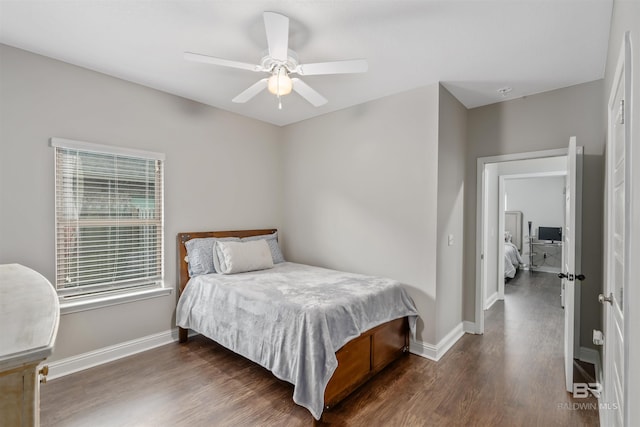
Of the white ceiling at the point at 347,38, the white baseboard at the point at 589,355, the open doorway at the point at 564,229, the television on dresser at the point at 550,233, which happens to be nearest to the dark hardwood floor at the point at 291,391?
the white baseboard at the point at 589,355

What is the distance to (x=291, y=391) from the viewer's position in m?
2.35

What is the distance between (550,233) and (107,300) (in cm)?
915

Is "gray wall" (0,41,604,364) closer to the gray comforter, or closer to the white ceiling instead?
the white ceiling

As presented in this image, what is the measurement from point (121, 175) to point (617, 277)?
12.4 feet

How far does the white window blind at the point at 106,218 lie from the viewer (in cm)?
259

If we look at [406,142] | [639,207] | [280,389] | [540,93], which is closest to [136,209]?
[280,389]

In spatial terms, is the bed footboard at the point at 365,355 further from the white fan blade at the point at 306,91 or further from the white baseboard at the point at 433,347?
the white fan blade at the point at 306,91

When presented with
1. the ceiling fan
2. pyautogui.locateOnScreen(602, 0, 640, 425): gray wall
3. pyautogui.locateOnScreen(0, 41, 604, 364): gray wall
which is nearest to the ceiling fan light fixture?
the ceiling fan

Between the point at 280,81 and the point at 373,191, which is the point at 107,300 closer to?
the point at 280,81

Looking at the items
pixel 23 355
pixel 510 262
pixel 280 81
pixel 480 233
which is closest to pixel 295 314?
pixel 23 355

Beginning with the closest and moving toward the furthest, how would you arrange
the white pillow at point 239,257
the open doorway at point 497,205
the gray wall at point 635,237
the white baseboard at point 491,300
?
the gray wall at point 635,237, the white pillow at point 239,257, the white baseboard at point 491,300, the open doorway at point 497,205

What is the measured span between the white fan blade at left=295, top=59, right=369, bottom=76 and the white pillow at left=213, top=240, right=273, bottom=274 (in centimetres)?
205

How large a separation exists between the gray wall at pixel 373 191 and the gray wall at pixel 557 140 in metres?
0.95

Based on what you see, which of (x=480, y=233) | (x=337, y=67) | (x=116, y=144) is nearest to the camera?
(x=337, y=67)
